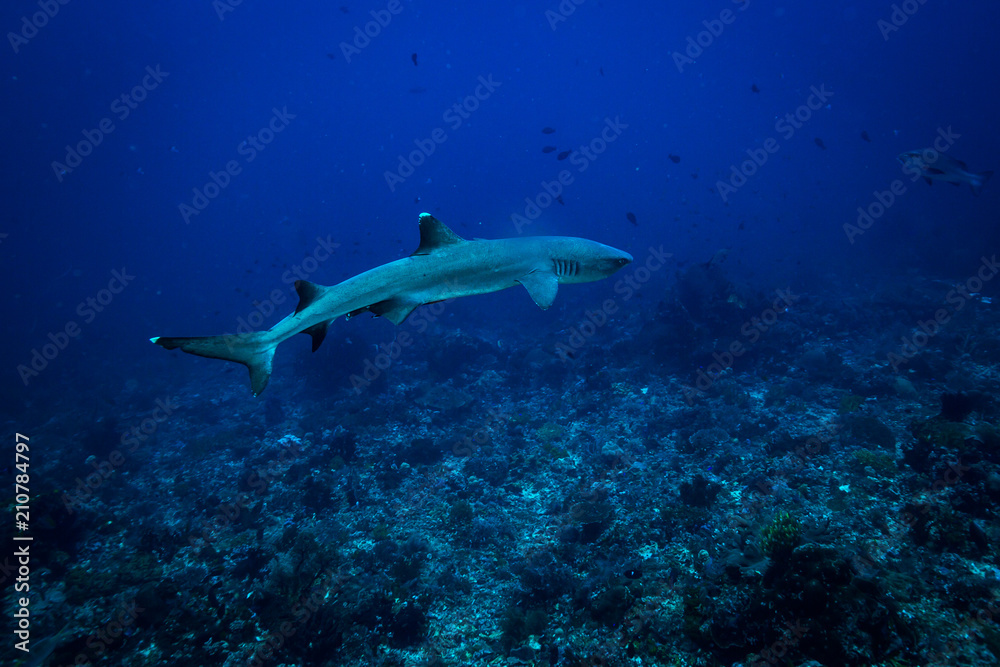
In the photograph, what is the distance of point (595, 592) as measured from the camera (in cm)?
561

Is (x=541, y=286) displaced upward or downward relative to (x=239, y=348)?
downward

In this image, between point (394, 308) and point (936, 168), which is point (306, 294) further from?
point (936, 168)

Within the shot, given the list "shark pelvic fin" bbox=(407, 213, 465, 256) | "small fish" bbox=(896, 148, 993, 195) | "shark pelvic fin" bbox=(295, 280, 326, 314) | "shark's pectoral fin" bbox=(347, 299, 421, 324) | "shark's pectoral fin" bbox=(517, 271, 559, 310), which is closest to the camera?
"shark pelvic fin" bbox=(295, 280, 326, 314)

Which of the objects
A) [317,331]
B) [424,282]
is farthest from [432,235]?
[317,331]

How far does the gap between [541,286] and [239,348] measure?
343cm

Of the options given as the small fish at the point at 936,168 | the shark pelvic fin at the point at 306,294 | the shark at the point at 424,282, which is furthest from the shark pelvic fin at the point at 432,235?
the small fish at the point at 936,168

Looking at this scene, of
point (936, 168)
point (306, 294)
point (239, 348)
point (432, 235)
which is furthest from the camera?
point (936, 168)

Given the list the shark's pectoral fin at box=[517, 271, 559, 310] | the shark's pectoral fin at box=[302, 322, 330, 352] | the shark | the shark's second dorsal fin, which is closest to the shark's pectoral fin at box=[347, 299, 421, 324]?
the shark

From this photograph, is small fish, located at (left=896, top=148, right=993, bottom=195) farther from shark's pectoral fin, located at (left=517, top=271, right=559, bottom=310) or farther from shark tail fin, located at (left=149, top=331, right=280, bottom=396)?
shark tail fin, located at (left=149, top=331, right=280, bottom=396)

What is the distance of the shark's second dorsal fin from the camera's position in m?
4.48

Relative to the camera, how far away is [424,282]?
4.27 meters

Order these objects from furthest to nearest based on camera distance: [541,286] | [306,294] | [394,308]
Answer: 1. [541,286]
2. [394,308]
3. [306,294]

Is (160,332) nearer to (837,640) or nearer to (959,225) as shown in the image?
(837,640)

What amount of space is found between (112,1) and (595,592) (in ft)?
255
